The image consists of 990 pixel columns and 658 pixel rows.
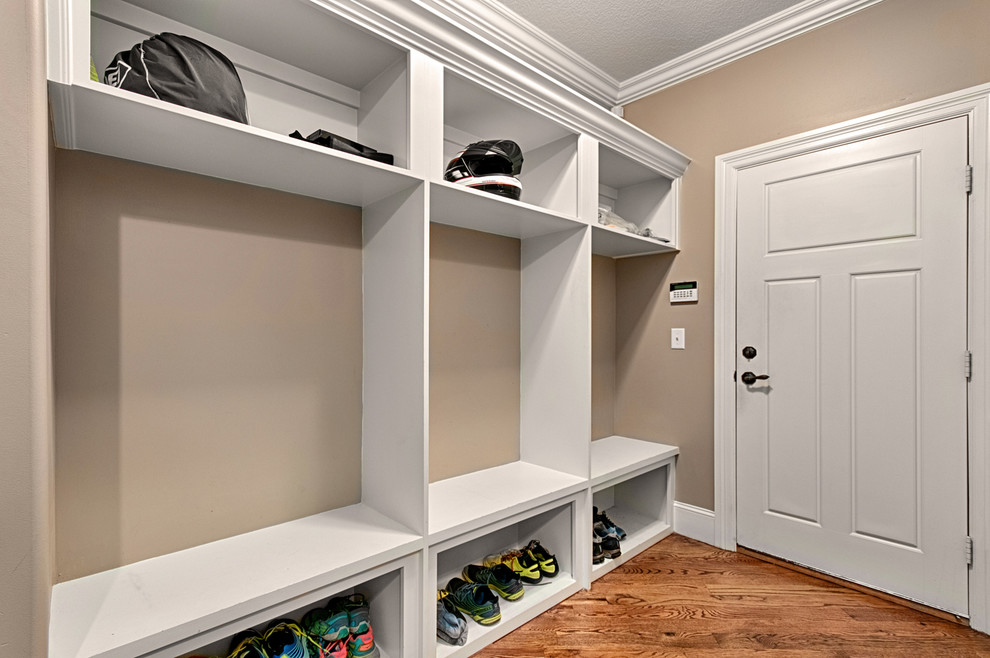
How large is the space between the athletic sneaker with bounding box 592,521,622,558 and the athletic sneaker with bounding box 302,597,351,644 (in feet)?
3.99

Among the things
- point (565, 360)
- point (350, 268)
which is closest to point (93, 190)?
point (350, 268)

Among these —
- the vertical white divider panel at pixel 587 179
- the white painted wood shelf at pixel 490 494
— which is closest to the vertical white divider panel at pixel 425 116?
the vertical white divider panel at pixel 587 179

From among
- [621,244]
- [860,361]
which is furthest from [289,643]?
[860,361]

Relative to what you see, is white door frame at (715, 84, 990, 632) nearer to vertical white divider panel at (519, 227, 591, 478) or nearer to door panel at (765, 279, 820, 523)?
door panel at (765, 279, 820, 523)

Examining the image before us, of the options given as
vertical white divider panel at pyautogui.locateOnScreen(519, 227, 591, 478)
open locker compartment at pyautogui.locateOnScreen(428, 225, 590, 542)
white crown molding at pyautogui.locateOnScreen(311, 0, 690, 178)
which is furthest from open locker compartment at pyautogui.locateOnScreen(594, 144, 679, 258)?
open locker compartment at pyautogui.locateOnScreen(428, 225, 590, 542)

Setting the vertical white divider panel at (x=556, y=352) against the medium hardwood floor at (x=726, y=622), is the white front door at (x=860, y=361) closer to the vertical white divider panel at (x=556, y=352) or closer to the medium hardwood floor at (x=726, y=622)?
the medium hardwood floor at (x=726, y=622)

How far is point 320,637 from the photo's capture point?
4.87ft

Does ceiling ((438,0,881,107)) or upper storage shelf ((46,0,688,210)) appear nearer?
upper storage shelf ((46,0,688,210))

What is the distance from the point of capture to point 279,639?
141 centimetres

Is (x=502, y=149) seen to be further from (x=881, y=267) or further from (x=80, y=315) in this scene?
(x=881, y=267)

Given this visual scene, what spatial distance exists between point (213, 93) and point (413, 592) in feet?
4.93

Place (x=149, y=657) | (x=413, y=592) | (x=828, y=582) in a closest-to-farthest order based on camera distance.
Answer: (x=149, y=657) < (x=413, y=592) < (x=828, y=582)

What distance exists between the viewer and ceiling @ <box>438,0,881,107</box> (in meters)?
2.18

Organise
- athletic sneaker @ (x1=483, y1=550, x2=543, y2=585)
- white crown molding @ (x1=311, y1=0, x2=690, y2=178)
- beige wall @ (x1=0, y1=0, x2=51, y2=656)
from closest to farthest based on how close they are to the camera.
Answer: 1. beige wall @ (x1=0, y1=0, x2=51, y2=656)
2. white crown molding @ (x1=311, y1=0, x2=690, y2=178)
3. athletic sneaker @ (x1=483, y1=550, x2=543, y2=585)
